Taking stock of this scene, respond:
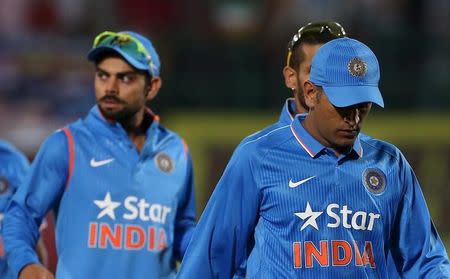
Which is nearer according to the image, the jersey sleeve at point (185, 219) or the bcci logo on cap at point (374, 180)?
the bcci logo on cap at point (374, 180)

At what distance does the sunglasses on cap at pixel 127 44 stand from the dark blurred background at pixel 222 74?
6.32m

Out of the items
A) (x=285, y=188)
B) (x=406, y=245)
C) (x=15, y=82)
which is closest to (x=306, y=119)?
(x=285, y=188)

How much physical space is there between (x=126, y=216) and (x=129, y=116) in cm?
54

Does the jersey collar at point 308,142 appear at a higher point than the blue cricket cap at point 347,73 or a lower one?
lower

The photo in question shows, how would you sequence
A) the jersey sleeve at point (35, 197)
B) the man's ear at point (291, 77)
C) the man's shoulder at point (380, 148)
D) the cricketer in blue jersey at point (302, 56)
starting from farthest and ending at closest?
the jersey sleeve at point (35, 197)
the man's ear at point (291, 77)
the cricketer in blue jersey at point (302, 56)
the man's shoulder at point (380, 148)

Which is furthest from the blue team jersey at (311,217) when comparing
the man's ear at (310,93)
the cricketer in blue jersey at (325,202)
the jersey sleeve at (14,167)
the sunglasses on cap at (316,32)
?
the jersey sleeve at (14,167)

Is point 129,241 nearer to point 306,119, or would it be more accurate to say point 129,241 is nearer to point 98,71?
point 98,71

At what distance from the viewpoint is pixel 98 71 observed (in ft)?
20.6

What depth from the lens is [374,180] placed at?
478 centimetres

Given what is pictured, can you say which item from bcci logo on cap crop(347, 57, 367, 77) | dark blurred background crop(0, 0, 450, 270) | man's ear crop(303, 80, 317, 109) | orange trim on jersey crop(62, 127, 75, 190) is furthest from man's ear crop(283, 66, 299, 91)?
dark blurred background crop(0, 0, 450, 270)

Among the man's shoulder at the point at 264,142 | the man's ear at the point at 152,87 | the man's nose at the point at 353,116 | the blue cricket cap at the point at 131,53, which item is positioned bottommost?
the man's ear at the point at 152,87

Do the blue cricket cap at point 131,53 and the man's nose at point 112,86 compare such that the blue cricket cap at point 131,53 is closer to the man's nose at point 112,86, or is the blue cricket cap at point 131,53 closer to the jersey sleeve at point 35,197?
the man's nose at point 112,86

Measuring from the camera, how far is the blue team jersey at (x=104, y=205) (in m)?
5.89

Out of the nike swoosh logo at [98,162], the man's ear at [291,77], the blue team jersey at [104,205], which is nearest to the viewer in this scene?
the man's ear at [291,77]
